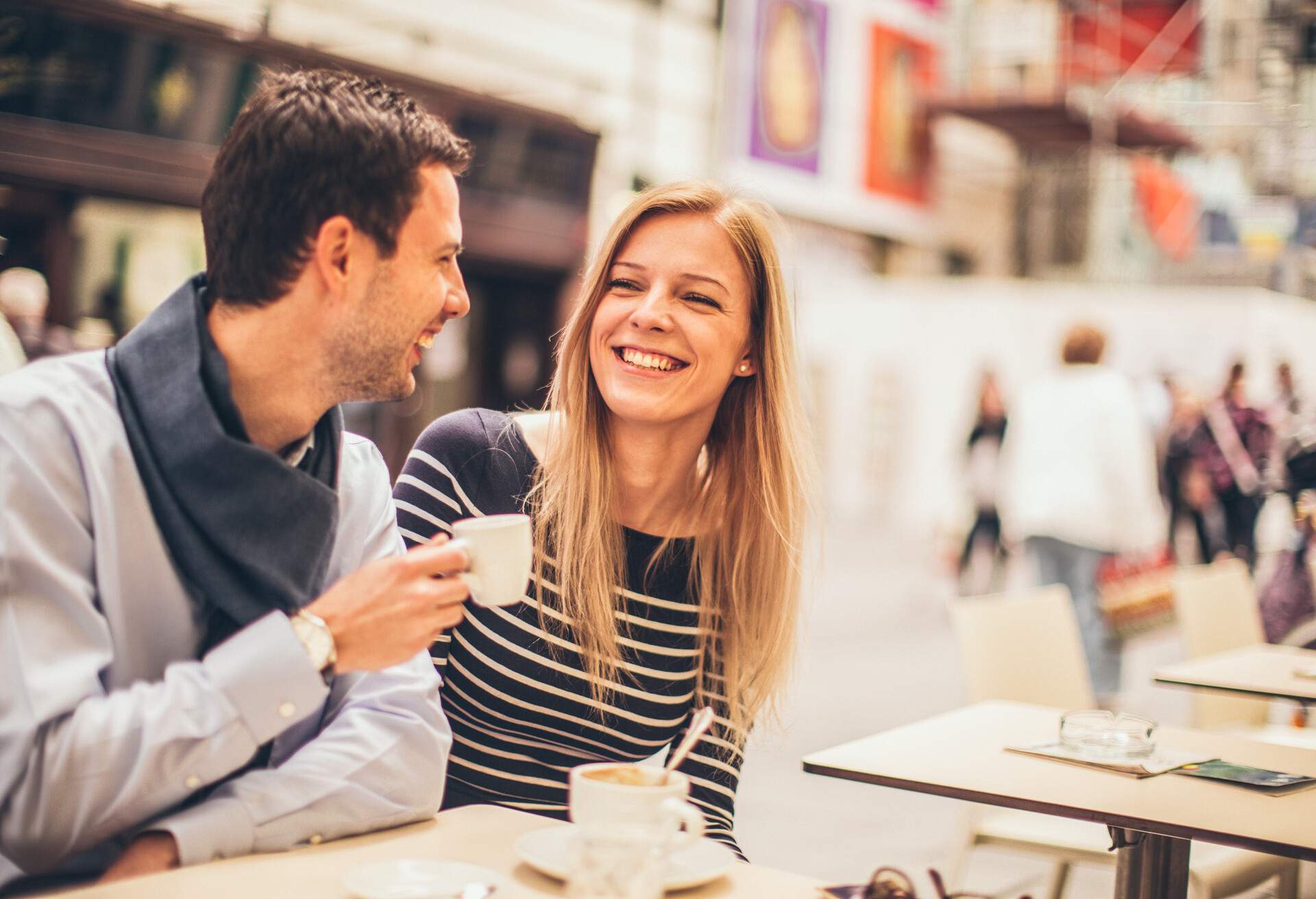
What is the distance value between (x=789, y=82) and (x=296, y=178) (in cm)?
1431

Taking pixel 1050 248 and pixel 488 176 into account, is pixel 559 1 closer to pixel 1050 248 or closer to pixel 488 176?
pixel 488 176

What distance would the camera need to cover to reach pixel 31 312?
7.05 m

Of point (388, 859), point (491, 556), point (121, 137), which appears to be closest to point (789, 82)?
point (121, 137)

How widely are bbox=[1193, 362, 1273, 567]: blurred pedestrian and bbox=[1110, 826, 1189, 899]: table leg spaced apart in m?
5.97

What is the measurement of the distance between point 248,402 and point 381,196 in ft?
0.90

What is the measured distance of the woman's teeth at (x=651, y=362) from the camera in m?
2.12

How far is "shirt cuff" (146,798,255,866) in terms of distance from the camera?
4.20 ft

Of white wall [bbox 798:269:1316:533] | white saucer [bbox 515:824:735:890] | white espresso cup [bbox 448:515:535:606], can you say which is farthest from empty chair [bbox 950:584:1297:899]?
white wall [bbox 798:269:1316:533]

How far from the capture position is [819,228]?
16.4 meters

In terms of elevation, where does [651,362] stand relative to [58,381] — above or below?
above

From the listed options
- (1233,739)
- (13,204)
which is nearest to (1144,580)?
(1233,739)

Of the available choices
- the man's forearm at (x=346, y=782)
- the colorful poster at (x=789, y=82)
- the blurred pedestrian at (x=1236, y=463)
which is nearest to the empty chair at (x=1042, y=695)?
the man's forearm at (x=346, y=782)

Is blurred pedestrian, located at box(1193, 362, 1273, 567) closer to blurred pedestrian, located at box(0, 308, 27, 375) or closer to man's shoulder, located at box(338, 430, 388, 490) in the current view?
blurred pedestrian, located at box(0, 308, 27, 375)

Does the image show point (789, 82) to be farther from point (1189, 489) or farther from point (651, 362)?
point (651, 362)
